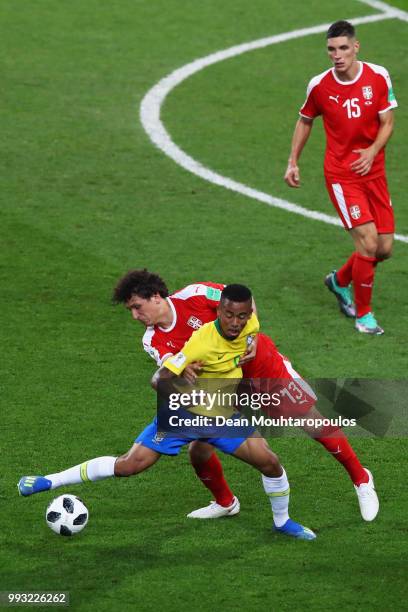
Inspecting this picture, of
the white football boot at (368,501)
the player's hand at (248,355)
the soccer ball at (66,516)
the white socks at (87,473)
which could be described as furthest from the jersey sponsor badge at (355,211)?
the soccer ball at (66,516)

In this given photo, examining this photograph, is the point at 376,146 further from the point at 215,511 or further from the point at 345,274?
the point at 215,511

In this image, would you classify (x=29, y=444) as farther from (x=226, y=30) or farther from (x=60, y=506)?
(x=226, y=30)

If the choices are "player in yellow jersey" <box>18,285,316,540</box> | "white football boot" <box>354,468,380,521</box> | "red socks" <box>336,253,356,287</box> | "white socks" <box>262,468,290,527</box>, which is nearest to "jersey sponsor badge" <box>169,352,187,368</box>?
"player in yellow jersey" <box>18,285,316,540</box>

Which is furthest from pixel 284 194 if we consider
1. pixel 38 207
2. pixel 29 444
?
pixel 29 444

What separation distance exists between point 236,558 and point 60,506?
43.4 inches

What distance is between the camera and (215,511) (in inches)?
342

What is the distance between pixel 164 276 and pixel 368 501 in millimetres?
4418

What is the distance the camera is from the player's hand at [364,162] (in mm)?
11438

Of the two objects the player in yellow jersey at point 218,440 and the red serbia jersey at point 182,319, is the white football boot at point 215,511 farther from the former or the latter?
the red serbia jersey at point 182,319

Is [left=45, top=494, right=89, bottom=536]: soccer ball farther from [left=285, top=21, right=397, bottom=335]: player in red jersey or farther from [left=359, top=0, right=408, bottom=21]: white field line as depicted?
[left=359, top=0, right=408, bottom=21]: white field line

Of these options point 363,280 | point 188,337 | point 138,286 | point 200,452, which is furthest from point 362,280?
point 138,286

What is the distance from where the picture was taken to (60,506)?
328 inches

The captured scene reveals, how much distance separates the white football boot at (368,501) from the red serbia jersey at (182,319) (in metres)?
1.42

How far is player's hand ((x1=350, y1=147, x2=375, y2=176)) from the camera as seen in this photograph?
11.4 metres
